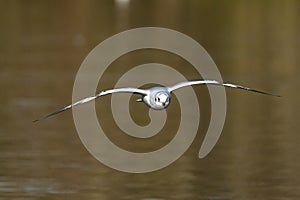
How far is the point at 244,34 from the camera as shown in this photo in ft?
158

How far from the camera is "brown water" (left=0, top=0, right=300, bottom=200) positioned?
60.0 ft

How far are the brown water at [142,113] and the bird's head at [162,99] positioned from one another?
178 cm

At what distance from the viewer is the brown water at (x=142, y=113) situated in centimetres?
1828

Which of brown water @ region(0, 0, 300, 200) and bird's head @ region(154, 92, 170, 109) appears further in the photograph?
brown water @ region(0, 0, 300, 200)

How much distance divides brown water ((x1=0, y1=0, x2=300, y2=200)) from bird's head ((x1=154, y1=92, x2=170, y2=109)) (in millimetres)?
1780

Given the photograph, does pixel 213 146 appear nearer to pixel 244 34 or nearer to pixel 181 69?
pixel 181 69

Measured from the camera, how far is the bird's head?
15.8 meters

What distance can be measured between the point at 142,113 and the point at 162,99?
11.4 meters

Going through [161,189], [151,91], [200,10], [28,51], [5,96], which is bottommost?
[161,189]

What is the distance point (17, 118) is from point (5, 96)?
11.4 ft

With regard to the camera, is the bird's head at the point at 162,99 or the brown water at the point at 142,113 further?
the brown water at the point at 142,113

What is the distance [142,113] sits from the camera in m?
27.2

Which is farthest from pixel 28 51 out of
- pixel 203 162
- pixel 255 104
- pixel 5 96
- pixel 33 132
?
pixel 203 162

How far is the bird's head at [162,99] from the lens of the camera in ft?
52.0
